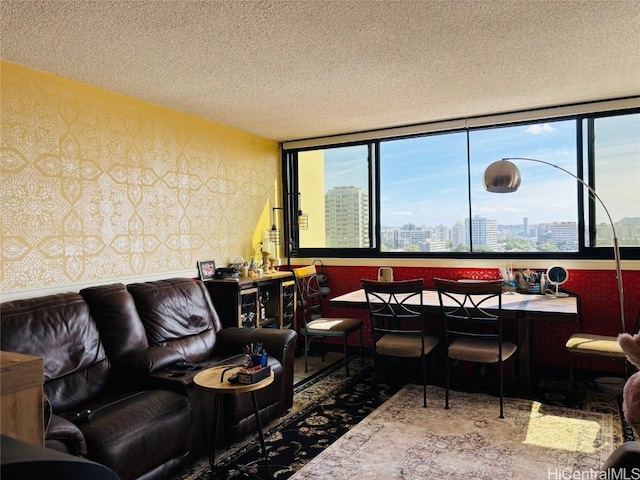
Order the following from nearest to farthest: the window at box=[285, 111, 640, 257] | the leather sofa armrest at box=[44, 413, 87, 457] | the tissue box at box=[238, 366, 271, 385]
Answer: the leather sofa armrest at box=[44, 413, 87, 457]
the tissue box at box=[238, 366, 271, 385]
the window at box=[285, 111, 640, 257]

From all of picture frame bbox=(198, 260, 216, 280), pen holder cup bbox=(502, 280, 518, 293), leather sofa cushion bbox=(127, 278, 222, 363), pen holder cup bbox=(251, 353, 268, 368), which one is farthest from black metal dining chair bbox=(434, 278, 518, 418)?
picture frame bbox=(198, 260, 216, 280)

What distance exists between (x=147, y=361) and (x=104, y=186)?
1422mm

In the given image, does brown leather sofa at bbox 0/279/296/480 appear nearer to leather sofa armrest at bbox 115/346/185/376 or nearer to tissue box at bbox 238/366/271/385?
leather sofa armrest at bbox 115/346/185/376

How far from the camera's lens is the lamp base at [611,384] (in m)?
3.74

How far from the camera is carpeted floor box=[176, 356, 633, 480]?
2730 millimetres

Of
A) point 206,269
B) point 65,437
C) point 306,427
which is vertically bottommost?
point 306,427

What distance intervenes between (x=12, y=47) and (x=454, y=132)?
387 cm

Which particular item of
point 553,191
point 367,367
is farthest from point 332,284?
point 553,191

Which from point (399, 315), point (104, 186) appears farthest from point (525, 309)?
point (104, 186)

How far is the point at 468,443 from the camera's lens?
2953 millimetres

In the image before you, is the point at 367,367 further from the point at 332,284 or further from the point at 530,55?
the point at 530,55

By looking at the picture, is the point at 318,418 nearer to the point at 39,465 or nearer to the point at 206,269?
the point at 206,269

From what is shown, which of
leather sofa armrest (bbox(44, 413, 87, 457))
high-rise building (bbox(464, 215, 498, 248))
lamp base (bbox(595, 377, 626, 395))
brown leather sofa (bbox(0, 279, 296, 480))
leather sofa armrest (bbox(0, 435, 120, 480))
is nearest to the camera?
leather sofa armrest (bbox(0, 435, 120, 480))

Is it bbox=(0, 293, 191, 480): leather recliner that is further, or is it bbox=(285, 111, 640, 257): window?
bbox=(285, 111, 640, 257): window
